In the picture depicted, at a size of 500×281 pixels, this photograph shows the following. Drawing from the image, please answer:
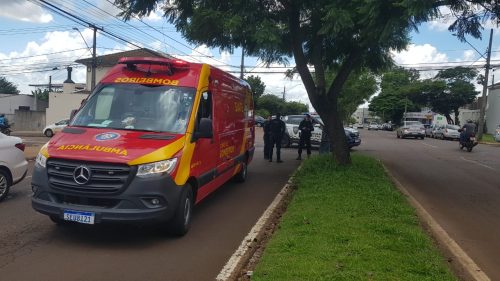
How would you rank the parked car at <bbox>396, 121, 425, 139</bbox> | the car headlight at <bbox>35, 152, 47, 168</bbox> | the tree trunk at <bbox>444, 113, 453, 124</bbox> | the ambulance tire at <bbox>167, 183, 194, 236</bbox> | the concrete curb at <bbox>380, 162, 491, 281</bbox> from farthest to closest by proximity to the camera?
1. the tree trunk at <bbox>444, 113, 453, 124</bbox>
2. the parked car at <bbox>396, 121, 425, 139</bbox>
3. the ambulance tire at <bbox>167, 183, 194, 236</bbox>
4. the car headlight at <bbox>35, 152, 47, 168</bbox>
5. the concrete curb at <bbox>380, 162, 491, 281</bbox>

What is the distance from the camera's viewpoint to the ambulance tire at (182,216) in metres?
6.43

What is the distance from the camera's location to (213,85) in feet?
27.3

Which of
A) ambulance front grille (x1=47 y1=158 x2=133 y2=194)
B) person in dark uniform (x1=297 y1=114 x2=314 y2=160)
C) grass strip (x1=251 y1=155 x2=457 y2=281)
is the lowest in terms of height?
grass strip (x1=251 y1=155 x2=457 y2=281)

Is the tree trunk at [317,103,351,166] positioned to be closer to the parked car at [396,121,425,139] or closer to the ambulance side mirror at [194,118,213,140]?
the ambulance side mirror at [194,118,213,140]

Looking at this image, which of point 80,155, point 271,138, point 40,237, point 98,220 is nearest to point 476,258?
point 98,220

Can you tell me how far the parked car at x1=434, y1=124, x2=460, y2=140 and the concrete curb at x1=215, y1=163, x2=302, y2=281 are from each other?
34.7 meters

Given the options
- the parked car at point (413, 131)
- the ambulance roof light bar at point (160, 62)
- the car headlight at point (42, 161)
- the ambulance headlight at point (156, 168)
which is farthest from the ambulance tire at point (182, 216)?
the parked car at point (413, 131)

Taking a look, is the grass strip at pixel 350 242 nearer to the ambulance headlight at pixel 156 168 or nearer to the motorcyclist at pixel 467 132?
the ambulance headlight at pixel 156 168

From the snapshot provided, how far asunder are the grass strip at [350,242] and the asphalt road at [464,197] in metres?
0.68

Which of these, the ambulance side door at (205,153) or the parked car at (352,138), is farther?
the parked car at (352,138)

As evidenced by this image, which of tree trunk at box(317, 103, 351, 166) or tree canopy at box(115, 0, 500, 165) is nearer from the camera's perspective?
tree canopy at box(115, 0, 500, 165)

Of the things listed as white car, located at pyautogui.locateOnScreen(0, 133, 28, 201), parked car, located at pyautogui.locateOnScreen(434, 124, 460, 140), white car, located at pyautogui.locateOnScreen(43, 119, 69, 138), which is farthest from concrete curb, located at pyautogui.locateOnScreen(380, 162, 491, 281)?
parked car, located at pyautogui.locateOnScreen(434, 124, 460, 140)

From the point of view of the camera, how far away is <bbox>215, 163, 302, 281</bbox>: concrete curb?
17.2ft

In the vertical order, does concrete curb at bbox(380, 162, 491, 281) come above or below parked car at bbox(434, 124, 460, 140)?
below
